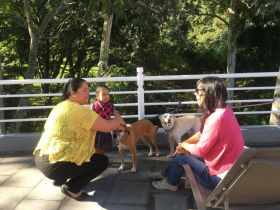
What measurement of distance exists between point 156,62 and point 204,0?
2.84 m

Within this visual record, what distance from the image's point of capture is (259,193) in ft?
11.3

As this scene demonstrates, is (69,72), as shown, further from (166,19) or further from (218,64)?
(166,19)

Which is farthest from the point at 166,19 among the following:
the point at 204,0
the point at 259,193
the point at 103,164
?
the point at 259,193

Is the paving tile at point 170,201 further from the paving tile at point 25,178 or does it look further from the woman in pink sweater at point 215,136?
the paving tile at point 25,178

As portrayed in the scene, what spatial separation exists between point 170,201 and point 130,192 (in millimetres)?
506

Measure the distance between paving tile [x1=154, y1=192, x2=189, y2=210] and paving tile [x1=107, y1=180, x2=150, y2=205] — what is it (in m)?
0.13

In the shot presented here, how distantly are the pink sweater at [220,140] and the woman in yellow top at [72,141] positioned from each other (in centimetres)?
107

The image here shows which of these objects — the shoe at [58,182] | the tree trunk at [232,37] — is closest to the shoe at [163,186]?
the shoe at [58,182]

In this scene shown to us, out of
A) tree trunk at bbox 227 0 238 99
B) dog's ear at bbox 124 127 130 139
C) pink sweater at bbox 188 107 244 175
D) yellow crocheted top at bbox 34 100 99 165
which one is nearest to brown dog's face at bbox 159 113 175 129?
dog's ear at bbox 124 127 130 139

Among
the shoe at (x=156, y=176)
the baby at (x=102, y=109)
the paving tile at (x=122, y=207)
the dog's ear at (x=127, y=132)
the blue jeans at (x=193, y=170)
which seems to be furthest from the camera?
the baby at (x=102, y=109)

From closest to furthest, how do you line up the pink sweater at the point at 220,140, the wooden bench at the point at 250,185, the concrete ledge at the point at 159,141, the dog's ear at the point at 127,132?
the wooden bench at the point at 250,185, the pink sweater at the point at 220,140, the dog's ear at the point at 127,132, the concrete ledge at the point at 159,141

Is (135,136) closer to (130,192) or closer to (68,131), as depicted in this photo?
(130,192)

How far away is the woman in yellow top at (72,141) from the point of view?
4.33 m

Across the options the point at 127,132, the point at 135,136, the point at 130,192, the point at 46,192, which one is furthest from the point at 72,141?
the point at 135,136
